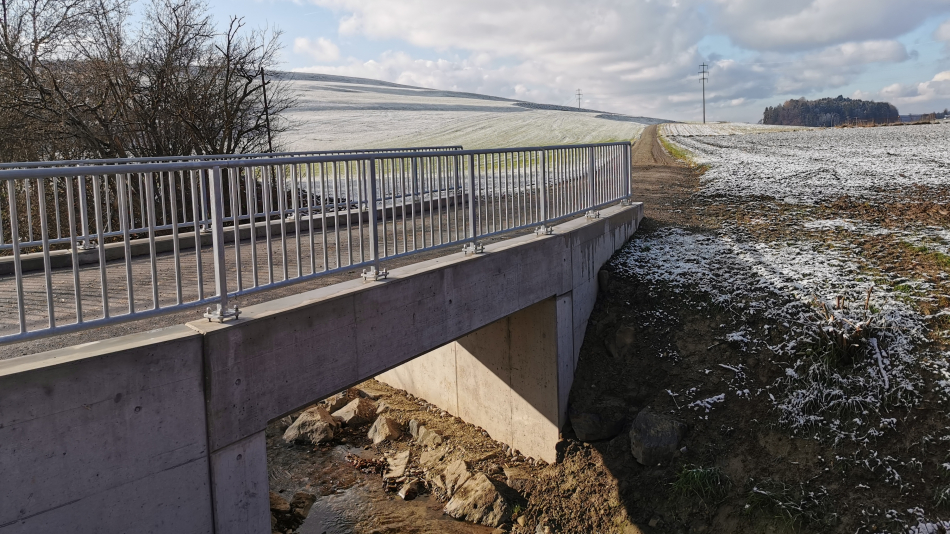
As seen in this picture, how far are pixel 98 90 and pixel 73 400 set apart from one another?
14919mm

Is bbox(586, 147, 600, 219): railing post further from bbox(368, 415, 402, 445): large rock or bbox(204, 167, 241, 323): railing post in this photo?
bbox(204, 167, 241, 323): railing post

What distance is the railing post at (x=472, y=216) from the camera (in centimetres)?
746

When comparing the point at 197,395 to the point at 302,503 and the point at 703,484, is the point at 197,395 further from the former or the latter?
the point at 703,484

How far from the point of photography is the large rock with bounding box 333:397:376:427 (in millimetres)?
10727

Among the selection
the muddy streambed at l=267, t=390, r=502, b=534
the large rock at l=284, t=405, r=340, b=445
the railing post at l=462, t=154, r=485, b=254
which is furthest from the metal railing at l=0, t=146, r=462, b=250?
the muddy streambed at l=267, t=390, r=502, b=534

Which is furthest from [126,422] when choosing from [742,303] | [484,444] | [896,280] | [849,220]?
[849,220]

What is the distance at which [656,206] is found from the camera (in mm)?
15172

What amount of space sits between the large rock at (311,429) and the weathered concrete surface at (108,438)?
560 centimetres

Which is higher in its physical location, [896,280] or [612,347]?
[896,280]

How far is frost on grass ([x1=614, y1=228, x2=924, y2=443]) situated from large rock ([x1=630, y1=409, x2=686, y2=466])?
48.3 inches

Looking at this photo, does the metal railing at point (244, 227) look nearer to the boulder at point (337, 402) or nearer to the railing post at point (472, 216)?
the railing post at point (472, 216)

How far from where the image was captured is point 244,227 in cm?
984

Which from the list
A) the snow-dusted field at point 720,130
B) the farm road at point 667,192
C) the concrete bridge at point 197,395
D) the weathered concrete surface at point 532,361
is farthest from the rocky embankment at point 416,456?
the snow-dusted field at point 720,130

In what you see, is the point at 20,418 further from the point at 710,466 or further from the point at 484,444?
the point at 484,444
